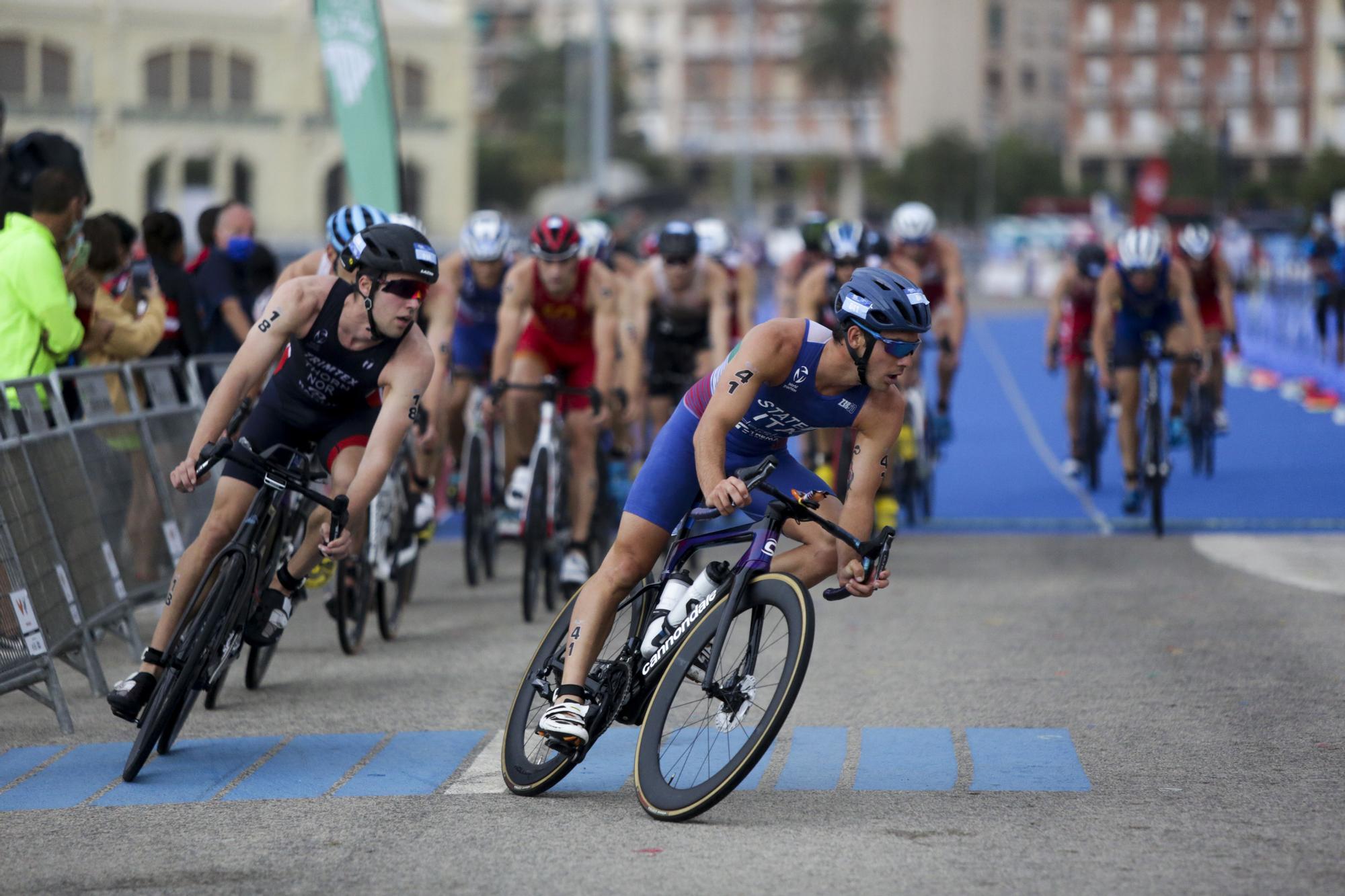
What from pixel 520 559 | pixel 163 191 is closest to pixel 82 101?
pixel 163 191

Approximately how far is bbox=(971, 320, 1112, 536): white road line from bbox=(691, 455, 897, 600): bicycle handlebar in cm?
789

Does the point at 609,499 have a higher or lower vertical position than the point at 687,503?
lower

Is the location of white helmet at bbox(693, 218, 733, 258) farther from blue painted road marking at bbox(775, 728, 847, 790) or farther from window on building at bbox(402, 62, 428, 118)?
window on building at bbox(402, 62, 428, 118)

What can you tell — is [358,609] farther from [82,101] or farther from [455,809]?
[82,101]


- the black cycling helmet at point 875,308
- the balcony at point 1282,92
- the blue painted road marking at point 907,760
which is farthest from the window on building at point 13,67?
the black cycling helmet at point 875,308

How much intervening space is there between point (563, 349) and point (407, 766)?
453cm

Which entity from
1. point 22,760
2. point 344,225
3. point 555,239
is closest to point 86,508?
point 344,225

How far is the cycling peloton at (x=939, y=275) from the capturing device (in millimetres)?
14805

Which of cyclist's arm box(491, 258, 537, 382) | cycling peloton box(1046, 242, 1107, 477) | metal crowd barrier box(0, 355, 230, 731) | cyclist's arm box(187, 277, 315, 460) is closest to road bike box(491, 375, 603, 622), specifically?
cyclist's arm box(491, 258, 537, 382)

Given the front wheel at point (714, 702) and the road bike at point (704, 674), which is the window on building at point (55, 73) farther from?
the front wheel at point (714, 702)

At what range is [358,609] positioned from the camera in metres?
9.59

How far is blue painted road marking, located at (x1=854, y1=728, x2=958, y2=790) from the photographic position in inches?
259

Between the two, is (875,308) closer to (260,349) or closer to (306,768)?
(260,349)

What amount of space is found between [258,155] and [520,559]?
77.9 metres
